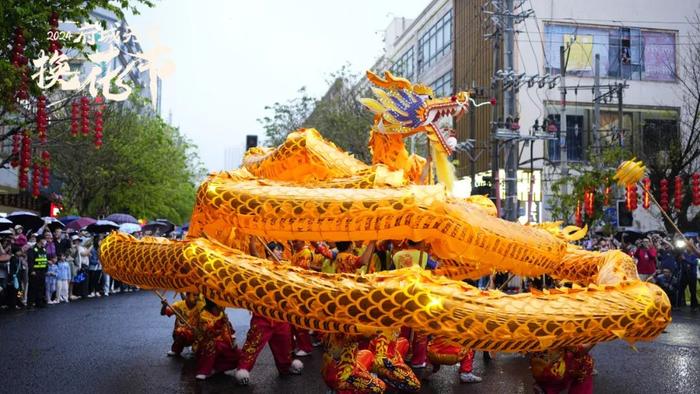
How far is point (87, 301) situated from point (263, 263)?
44.5 feet

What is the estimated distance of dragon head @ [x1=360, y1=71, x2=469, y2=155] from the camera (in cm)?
605

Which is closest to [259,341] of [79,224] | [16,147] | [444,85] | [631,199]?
[16,147]

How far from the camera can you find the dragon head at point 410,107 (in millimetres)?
6055

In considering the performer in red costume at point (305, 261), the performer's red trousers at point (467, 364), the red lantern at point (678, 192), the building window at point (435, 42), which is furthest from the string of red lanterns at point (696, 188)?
the building window at point (435, 42)

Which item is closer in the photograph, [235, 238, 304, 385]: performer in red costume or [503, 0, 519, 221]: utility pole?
[235, 238, 304, 385]: performer in red costume

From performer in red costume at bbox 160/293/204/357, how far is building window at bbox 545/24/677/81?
2234cm

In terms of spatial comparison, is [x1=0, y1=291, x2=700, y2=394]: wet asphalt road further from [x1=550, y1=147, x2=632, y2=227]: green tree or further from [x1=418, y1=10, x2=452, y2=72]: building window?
[x1=418, y1=10, x2=452, y2=72]: building window

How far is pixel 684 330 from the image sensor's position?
1157 centimetres

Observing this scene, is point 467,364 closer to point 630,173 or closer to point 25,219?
point 630,173

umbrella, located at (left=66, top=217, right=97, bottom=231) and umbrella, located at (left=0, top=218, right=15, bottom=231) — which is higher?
umbrella, located at (left=0, top=218, right=15, bottom=231)

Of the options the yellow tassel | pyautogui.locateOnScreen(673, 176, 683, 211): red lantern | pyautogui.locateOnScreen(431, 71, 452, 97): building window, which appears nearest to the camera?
the yellow tassel

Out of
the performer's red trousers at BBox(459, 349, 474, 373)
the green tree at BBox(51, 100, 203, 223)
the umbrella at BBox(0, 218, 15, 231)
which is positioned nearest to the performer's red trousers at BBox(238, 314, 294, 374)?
the performer's red trousers at BBox(459, 349, 474, 373)

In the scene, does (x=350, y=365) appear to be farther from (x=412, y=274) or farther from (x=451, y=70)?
(x=451, y=70)

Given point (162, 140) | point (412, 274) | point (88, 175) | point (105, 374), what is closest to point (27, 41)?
point (105, 374)
